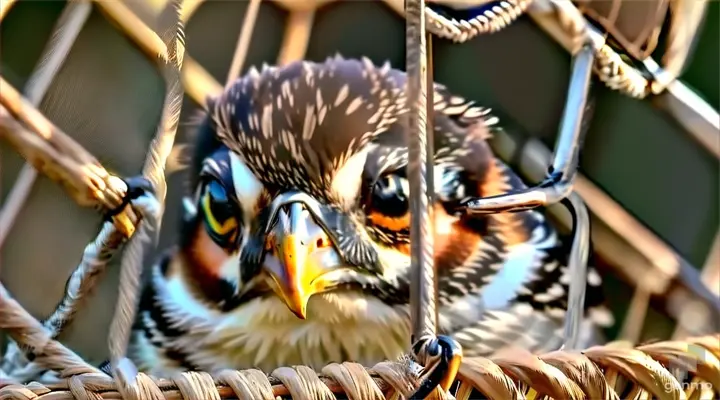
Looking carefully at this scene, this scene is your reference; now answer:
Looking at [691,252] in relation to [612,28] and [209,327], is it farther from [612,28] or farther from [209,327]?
[209,327]

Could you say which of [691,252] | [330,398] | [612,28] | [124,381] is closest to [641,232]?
[691,252]

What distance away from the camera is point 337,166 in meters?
0.42

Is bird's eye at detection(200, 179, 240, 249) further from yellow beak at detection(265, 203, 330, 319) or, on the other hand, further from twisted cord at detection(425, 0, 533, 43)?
twisted cord at detection(425, 0, 533, 43)

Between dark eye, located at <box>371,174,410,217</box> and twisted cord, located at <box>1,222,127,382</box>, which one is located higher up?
dark eye, located at <box>371,174,410,217</box>

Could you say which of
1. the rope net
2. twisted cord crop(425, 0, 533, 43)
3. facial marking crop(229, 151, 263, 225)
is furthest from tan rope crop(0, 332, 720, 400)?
twisted cord crop(425, 0, 533, 43)

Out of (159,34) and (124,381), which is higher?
(159,34)

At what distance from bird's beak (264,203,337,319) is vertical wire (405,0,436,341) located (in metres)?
0.06

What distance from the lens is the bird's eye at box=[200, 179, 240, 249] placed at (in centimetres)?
42

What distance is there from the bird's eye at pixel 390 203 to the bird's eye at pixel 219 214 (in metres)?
0.09

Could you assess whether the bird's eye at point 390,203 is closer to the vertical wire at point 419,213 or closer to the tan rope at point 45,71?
the vertical wire at point 419,213

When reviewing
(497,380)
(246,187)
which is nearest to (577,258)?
(497,380)

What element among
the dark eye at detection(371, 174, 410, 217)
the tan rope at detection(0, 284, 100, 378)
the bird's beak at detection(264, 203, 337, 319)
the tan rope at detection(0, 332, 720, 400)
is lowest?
the tan rope at detection(0, 332, 720, 400)

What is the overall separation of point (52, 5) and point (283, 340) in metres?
0.27

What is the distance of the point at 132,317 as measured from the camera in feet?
1.35
